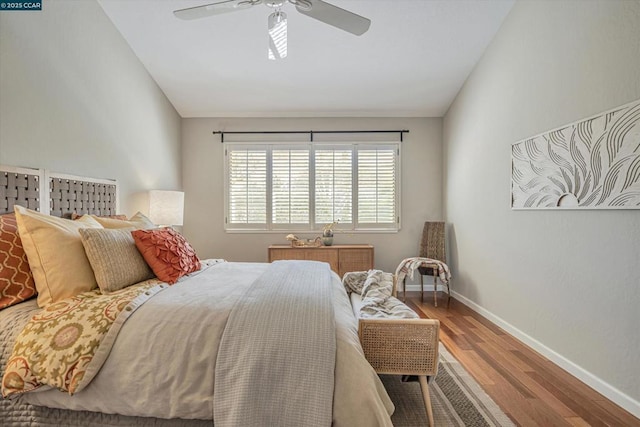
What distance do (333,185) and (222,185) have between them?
5.35ft

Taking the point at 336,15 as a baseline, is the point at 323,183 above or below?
below

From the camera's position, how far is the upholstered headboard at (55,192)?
2018mm

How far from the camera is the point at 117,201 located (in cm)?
315

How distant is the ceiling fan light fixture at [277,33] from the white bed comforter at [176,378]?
6.22 ft

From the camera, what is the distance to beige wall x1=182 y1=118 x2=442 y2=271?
15.1 ft

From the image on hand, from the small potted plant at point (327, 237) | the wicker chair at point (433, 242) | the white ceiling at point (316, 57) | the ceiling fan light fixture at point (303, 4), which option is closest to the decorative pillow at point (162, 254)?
the ceiling fan light fixture at point (303, 4)

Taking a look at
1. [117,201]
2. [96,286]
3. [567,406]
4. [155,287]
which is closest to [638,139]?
[567,406]

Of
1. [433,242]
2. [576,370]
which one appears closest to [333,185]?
[433,242]

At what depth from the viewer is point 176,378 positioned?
1303 mm

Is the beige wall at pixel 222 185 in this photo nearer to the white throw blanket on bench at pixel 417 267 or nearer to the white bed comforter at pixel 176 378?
the white throw blanket on bench at pixel 417 267

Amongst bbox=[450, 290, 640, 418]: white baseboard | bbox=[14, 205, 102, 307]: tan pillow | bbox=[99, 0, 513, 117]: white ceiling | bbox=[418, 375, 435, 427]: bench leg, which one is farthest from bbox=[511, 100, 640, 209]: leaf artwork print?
bbox=[14, 205, 102, 307]: tan pillow

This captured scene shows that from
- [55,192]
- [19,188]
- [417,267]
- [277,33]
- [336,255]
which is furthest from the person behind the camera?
[336,255]

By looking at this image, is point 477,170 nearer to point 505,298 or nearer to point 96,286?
point 505,298

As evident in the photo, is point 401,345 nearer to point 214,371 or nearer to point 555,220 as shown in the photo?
point 214,371
